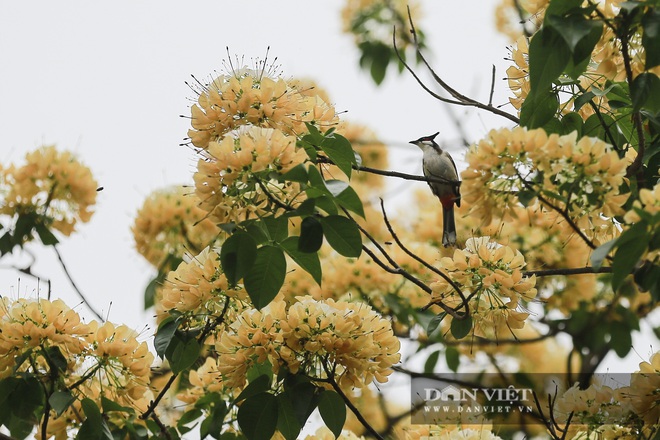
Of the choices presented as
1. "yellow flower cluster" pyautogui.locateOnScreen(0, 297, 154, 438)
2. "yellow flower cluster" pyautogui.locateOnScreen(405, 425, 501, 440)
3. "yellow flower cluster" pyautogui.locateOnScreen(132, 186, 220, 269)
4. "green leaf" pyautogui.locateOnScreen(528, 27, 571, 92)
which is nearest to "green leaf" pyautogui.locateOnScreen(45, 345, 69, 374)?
"yellow flower cluster" pyautogui.locateOnScreen(0, 297, 154, 438)

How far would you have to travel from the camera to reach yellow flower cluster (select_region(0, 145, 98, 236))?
12.7ft

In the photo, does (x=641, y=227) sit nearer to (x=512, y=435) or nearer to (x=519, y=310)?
(x=519, y=310)

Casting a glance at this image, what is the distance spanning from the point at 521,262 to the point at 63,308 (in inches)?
48.0

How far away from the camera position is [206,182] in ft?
6.48

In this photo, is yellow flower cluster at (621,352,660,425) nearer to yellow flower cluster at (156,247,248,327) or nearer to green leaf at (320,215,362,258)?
green leaf at (320,215,362,258)

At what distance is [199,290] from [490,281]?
740 millimetres

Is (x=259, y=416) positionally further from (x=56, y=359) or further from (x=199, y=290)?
(x=56, y=359)

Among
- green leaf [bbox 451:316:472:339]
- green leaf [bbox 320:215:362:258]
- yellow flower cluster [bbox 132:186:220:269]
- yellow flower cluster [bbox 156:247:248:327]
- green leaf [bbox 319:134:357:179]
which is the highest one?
yellow flower cluster [bbox 132:186:220:269]

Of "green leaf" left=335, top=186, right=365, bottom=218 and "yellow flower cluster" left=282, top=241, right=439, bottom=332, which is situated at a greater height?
"yellow flower cluster" left=282, top=241, right=439, bottom=332

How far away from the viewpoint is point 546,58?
1.86 metres

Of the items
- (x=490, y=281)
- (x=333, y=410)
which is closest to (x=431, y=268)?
(x=490, y=281)

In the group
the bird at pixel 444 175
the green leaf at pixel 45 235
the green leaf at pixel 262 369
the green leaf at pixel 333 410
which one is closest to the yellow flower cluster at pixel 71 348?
the green leaf at pixel 262 369

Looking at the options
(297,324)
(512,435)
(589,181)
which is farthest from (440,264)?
(512,435)

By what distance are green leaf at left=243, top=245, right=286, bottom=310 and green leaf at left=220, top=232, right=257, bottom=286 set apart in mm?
56
